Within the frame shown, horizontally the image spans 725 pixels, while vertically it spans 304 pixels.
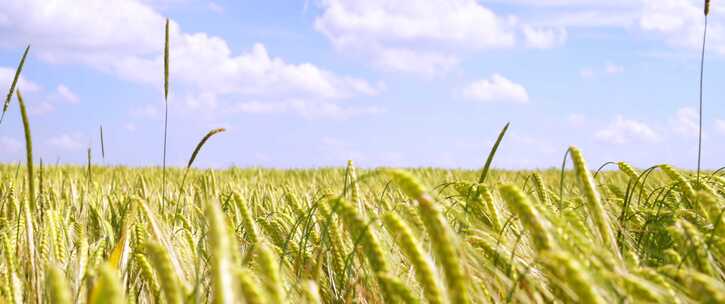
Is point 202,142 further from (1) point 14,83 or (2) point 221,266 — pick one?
(2) point 221,266

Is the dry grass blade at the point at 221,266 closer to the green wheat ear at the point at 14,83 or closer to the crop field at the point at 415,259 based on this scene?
the crop field at the point at 415,259

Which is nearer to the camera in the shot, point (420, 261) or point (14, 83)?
point (420, 261)

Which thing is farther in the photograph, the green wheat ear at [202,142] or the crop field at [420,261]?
the green wheat ear at [202,142]

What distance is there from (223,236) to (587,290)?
1.15 feet

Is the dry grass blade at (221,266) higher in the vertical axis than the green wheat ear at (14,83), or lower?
lower

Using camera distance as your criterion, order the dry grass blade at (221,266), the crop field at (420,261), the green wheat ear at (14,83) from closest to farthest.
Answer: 1. the dry grass blade at (221,266)
2. the crop field at (420,261)
3. the green wheat ear at (14,83)

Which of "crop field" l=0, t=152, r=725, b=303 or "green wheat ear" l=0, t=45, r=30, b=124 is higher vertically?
"green wheat ear" l=0, t=45, r=30, b=124

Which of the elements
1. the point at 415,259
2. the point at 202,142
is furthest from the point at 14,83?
the point at 415,259

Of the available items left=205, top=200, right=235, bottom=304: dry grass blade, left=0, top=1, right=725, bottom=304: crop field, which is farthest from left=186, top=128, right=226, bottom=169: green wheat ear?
left=205, top=200, right=235, bottom=304: dry grass blade

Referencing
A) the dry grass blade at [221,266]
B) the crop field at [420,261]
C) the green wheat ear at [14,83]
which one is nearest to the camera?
the dry grass blade at [221,266]

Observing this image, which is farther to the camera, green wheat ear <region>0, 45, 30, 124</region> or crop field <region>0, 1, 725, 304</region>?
green wheat ear <region>0, 45, 30, 124</region>

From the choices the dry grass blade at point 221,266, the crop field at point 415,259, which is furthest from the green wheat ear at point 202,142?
the dry grass blade at point 221,266

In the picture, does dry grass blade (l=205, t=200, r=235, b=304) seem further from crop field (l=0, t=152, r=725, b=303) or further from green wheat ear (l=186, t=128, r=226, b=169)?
green wheat ear (l=186, t=128, r=226, b=169)

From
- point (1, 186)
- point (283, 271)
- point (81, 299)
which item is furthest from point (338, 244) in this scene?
point (1, 186)
